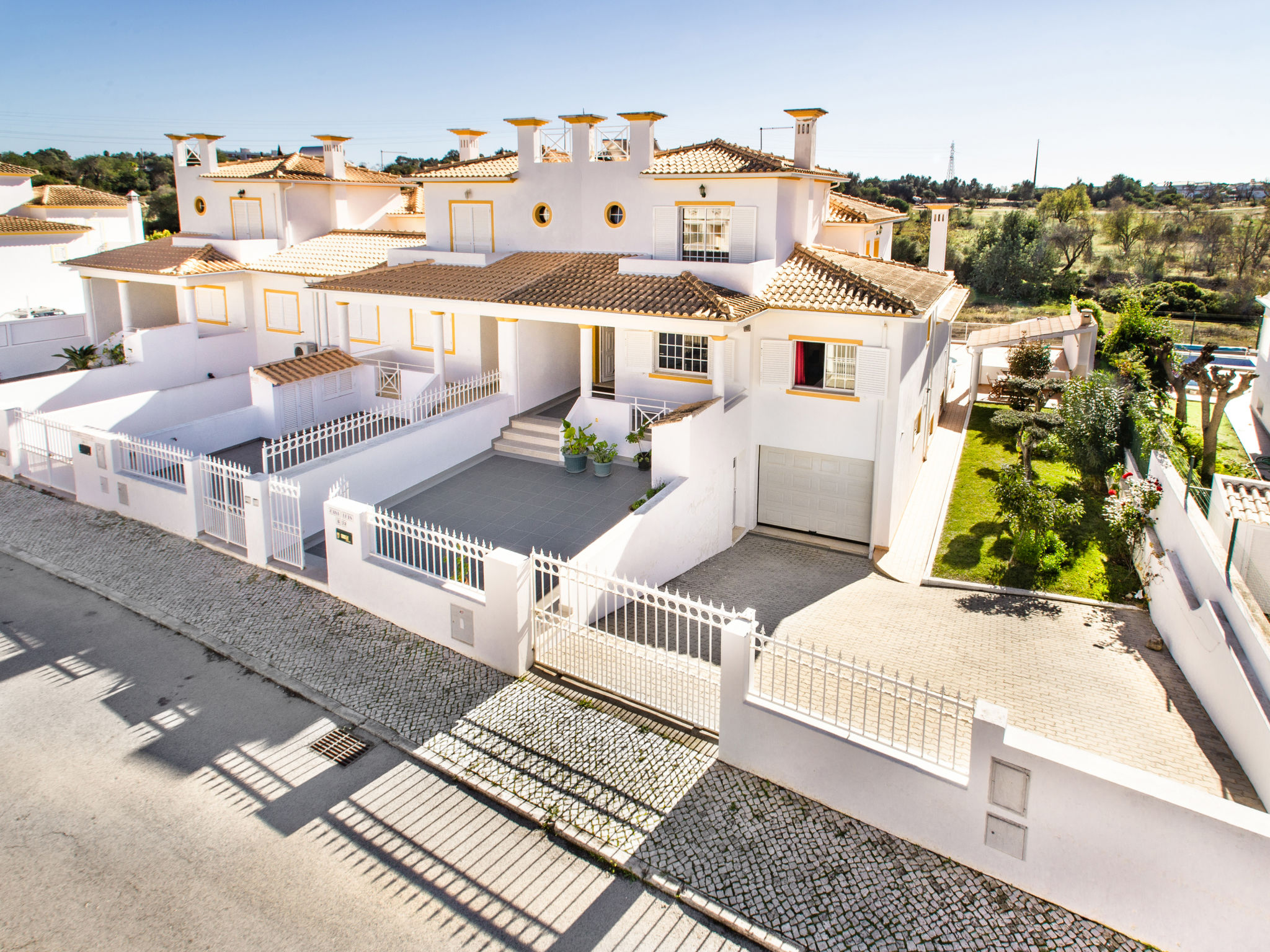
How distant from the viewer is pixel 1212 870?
621cm

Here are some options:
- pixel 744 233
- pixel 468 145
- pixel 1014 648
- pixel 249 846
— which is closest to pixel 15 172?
pixel 468 145

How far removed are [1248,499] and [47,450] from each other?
20724 millimetres

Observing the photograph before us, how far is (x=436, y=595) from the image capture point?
1078 cm

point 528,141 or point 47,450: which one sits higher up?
point 528,141

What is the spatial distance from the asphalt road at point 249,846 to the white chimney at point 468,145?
1931 cm

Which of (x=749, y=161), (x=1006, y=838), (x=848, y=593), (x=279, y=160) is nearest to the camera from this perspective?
(x=1006, y=838)

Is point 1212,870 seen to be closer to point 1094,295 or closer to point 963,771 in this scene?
point 963,771

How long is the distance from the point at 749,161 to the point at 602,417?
20.1ft

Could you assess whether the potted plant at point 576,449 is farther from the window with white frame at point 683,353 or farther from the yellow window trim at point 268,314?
the yellow window trim at point 268,314

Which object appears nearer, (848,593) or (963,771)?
(963,771)

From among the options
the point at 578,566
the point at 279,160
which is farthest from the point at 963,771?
the point at 279,160

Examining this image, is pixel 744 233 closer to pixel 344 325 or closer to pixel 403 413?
pixel 403 413

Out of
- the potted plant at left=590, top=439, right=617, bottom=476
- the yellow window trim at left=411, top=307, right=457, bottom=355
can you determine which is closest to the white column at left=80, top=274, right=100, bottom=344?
the yellow window trim at left=411, top=307, right=457, bottom=355

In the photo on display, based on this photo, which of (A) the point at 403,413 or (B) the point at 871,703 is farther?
(A) the point at 403,413
